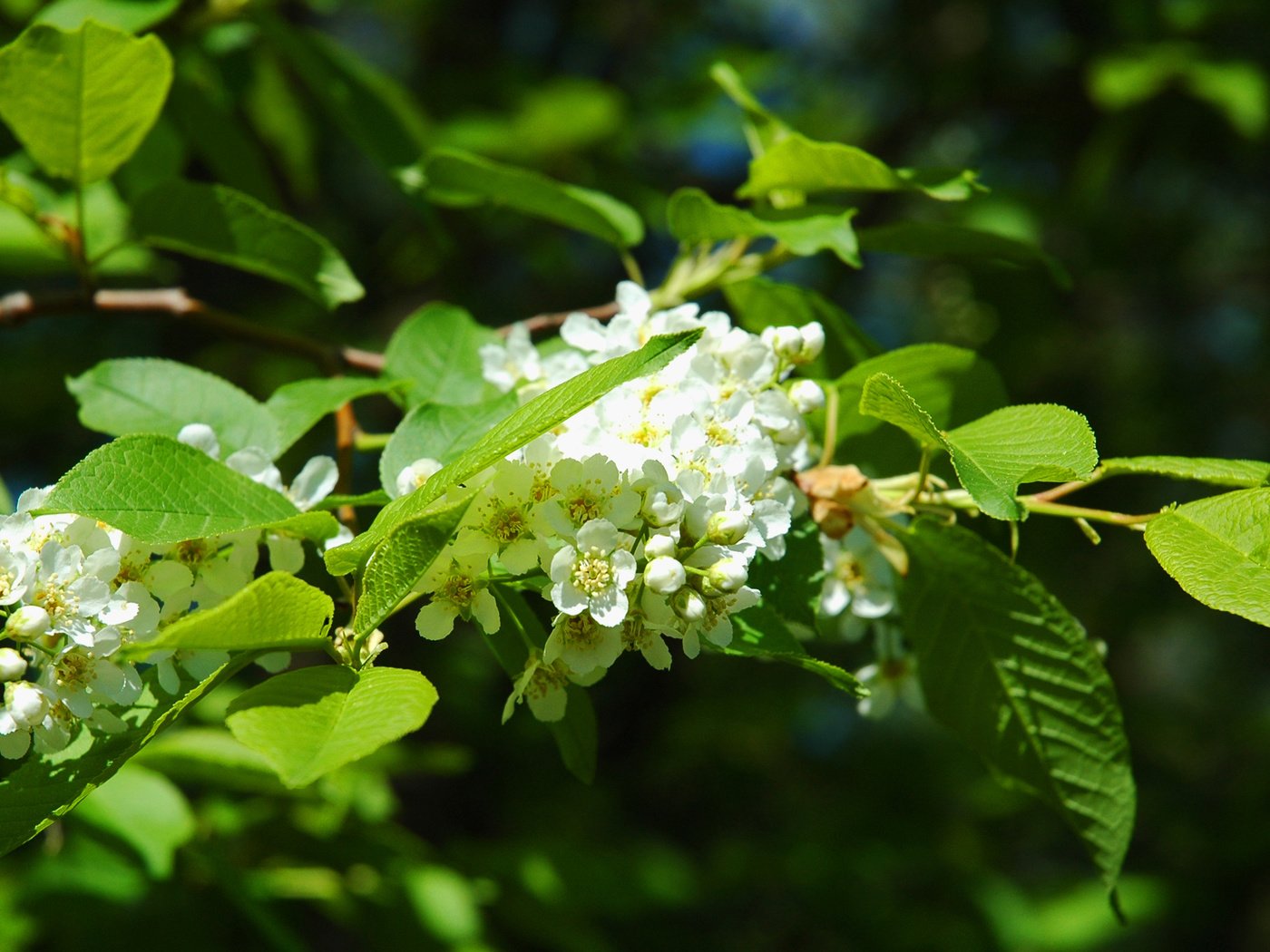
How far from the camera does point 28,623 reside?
101 cm

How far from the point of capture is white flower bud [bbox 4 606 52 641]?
101cm

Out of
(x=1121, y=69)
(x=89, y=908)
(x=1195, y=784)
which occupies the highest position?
(x=1121, y=69)

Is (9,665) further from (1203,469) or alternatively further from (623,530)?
(1203,469)

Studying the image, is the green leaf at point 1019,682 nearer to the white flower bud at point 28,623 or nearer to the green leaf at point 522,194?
the green leaf at point 522,194

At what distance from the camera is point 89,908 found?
6.53 feet

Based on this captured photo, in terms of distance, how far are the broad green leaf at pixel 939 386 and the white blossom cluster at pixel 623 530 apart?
11.5 inches

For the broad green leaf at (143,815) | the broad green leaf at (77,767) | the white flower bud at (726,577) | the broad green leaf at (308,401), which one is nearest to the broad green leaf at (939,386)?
the white flower bud at (726,577)

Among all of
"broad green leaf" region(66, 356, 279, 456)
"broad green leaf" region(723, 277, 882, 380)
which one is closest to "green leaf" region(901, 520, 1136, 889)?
"broad green leaf" region(723, 277, 882, 380)

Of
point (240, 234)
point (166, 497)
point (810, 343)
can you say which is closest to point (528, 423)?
point (166, 497)

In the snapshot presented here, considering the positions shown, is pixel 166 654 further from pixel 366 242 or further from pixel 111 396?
pixel 366 242

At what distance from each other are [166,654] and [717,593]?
0.55 m

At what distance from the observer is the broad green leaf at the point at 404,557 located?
92cm

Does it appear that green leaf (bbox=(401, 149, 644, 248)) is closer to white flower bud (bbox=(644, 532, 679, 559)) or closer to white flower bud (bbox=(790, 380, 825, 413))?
white flower bud (bbox=(790, 380, 825, 413))

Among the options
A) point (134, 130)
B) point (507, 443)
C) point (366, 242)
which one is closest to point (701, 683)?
point (366, 242)
